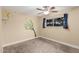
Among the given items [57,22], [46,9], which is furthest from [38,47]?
[46,9]

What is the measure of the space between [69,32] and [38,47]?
576 millimetres

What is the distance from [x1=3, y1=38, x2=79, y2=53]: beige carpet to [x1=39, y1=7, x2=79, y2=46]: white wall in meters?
0.11

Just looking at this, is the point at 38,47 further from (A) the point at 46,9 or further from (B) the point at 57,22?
(A) the point at 46,9

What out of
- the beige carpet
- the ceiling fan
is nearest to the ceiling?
the ceiling fan

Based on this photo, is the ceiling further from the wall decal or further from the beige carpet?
the beige carpet

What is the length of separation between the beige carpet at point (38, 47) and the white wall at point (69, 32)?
11cm

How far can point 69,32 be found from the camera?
157 cm

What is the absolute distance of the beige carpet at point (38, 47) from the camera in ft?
5.11

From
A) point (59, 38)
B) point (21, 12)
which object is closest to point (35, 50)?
point (59, 38)

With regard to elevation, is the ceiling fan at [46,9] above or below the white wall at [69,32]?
above

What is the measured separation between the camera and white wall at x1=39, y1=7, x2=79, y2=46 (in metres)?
1.54

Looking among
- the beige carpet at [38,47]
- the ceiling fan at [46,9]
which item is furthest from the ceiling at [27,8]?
the beige carpet at [38,47]

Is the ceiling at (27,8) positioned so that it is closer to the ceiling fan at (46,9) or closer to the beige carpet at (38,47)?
the ceiling fan at (46,9)
